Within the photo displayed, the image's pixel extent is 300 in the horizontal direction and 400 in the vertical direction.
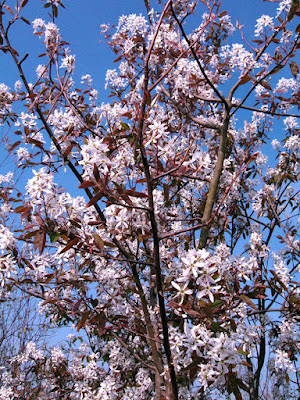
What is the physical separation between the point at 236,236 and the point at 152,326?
1.75 meters

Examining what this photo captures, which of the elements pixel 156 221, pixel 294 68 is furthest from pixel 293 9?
pixel 156 221

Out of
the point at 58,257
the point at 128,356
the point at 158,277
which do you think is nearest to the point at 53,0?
the point at 58,257

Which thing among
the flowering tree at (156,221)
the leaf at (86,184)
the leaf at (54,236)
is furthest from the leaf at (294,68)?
the leaf at (54,236)

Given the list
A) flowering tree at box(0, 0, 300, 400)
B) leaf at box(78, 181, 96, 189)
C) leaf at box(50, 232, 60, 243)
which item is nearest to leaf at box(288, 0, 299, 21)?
flowering tree at box(0, 0, 300, 400)

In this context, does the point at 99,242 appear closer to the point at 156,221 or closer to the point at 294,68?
the point at 156,221

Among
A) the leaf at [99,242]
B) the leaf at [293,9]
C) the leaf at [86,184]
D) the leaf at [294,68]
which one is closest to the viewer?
the leaf at [86,184]

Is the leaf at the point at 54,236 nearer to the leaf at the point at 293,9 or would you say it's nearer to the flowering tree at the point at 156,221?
the flowering tree at the point at 156,221

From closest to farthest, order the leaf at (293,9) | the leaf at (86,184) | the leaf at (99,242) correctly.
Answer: the leaf at (86,184)
the leaf at (99,242)
the leaf at (293,9)

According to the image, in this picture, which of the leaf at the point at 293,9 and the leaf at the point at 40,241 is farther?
the leaf at the point at 293,9

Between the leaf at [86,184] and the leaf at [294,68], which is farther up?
the leaf at [294,68]

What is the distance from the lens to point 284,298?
8.69ft

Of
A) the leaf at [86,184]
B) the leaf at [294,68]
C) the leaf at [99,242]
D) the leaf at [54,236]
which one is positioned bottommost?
the leaf at [99,242]

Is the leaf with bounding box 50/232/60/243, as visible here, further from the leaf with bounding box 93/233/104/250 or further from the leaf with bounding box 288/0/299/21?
the leaf with bounding box 288/0/299/21

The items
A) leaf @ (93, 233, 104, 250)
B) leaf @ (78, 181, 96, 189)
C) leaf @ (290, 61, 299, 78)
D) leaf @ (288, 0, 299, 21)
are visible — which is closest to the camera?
leaf @ (78, 181, 96, 189)
